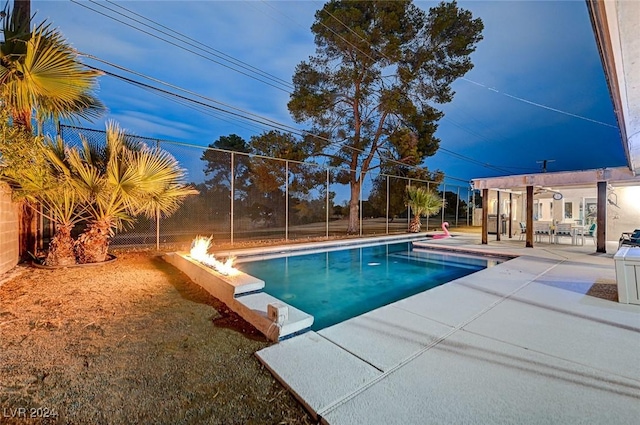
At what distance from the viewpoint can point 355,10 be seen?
464 inches

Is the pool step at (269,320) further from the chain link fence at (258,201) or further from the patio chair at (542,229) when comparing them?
the patio chair at (542,229)

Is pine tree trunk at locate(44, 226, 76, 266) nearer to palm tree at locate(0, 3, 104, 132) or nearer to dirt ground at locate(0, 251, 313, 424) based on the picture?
dirt ground at locate(0, 251, 313, 424)

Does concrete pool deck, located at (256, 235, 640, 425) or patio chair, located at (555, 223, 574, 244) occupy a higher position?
patio chair, located at (555, 223, 574, 244)

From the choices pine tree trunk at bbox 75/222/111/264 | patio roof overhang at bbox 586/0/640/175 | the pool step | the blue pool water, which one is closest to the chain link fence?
pine tree trunk at bbox 75/222/111/264

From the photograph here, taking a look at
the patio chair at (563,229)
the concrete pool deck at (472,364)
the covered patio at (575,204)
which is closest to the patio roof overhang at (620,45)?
the concrete pool deck at (472,364)

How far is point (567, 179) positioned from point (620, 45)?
7784mm

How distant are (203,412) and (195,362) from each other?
1.87ft

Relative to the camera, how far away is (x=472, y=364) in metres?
2.05

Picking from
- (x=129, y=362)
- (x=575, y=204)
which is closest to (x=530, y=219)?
(x=575, y=204)

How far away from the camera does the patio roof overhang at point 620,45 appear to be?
5.71 ft

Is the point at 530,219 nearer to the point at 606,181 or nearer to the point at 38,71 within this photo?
the point at 606,181

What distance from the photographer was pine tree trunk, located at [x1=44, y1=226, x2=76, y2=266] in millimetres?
4723

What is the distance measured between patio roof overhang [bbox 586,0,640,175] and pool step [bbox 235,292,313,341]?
3.06 metres

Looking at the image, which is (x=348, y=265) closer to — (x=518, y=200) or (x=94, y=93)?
(x=94, y=93)
